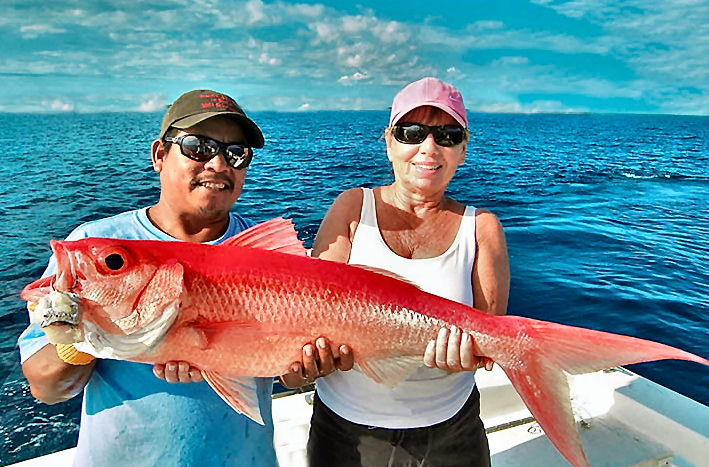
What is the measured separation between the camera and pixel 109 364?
227 centimetres

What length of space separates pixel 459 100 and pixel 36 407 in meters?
7.16

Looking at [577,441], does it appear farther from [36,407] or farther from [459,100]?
[36,407]

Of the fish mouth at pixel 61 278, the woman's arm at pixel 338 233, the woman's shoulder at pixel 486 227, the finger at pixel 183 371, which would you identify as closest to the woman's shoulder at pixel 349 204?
the woman's arm at pixel 338 233

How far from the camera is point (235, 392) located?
6.84 ft

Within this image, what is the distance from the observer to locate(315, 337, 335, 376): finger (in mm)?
2133

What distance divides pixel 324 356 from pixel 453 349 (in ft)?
1.91

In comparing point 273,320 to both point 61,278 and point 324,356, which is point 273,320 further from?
point 61,278

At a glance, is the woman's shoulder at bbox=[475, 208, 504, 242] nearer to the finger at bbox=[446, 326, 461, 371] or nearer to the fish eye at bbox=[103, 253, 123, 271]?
the finger at bbox=[446, 326, 461, 371]

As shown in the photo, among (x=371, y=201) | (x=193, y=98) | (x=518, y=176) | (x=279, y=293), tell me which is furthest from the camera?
(x=518, y=176)

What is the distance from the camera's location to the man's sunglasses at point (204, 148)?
2428 mm

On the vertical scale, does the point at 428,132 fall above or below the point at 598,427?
above

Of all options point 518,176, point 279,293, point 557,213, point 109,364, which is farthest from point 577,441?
point 518,176

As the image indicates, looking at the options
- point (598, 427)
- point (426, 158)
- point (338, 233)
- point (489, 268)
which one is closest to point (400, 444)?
point (489, 268)

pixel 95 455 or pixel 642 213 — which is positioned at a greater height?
pixel 95 455
